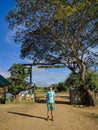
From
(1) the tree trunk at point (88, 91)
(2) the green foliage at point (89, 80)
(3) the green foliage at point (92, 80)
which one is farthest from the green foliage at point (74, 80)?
(3) the green foliage at point (92, 80)

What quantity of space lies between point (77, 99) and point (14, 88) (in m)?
8.38

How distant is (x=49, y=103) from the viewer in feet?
51.2

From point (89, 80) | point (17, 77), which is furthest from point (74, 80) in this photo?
point (17, 77)

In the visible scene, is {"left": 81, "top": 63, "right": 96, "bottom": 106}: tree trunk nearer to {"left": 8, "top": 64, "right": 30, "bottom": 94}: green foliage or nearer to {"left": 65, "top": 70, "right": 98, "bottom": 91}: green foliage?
{"left": 65, "top": 70, "right": 98, "bottom": 91}: green foliage

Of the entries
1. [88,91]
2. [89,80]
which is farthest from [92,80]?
[88,91]

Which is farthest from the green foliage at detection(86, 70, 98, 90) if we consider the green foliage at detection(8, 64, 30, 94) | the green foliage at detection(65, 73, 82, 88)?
the green foliage at detection(8, 64, 30, 94)

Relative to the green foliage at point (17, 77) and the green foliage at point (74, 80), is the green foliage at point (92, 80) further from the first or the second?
the green foliage at point (17, 77)

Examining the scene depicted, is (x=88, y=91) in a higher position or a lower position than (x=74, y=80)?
lower

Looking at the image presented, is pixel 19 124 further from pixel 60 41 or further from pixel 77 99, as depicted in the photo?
pixel 77 99

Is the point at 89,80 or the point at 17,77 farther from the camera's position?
the point at 17,77

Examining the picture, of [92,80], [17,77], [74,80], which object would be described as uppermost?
[17,77]

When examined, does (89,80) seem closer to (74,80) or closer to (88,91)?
(88,91)

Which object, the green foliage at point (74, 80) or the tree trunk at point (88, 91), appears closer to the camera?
the tree trunk at point (88, 91)

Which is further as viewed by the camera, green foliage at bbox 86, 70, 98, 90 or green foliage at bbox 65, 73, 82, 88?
green foliage at bbox 65, 73, 82, 88
